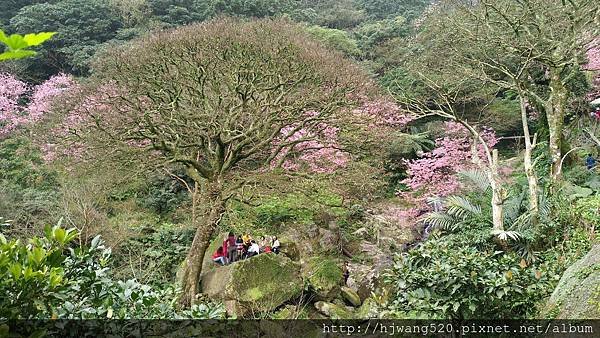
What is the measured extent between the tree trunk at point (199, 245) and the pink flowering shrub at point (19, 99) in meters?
9.77

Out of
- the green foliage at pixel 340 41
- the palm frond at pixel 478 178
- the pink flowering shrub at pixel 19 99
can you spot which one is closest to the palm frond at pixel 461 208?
the palm frond at pixel 478 178

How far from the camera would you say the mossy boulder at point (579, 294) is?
353 cm

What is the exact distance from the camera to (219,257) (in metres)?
9.41

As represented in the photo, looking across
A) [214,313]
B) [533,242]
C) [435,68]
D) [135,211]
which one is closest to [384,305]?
[214,313]

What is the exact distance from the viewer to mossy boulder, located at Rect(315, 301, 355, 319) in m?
8.09

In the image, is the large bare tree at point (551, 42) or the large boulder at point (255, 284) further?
the large bare tree at point (551, 42)

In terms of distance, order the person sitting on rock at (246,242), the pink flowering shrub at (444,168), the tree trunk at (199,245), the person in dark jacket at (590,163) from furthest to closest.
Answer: the pink flowering shrub at (444,168)
the person in dark jacket at (590,163)
the person sitting on rock at (246,242)
the tree trunk at (199,245)

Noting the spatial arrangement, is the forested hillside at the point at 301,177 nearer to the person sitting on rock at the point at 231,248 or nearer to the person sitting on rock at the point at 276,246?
the person sitting on rock at the point at 231,248

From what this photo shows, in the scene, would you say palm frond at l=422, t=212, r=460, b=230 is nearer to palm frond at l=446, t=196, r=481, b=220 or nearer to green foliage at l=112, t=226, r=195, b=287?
palm frond at l=446, t=196, r=481, b=220

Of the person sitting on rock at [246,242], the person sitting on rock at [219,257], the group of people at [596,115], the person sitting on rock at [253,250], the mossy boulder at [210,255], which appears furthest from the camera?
the group of people at [596,115]

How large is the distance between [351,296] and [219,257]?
9.88 ft

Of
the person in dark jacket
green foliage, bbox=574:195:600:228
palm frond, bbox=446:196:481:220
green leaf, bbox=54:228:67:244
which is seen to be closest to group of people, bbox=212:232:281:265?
palm frond, bbox=446:196:481:220

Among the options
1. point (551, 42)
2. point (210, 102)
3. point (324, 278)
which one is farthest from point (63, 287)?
point (551, 42)

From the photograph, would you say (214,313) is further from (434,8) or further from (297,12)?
(297,12)
